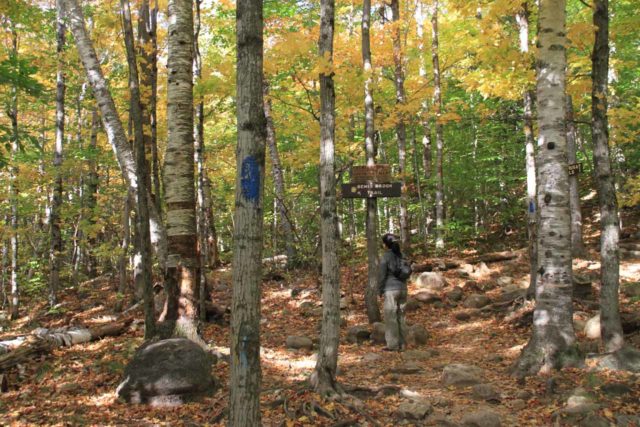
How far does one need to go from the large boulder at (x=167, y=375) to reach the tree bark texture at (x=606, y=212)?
5541mm

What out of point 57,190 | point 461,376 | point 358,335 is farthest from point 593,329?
point 57,190

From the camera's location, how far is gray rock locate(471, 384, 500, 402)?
5.30 metres

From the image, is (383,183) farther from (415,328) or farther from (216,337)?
(216,337)

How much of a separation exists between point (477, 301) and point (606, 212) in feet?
16.5

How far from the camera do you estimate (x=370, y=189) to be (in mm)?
8336

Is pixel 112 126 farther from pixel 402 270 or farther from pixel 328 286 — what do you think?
pixel 402 270

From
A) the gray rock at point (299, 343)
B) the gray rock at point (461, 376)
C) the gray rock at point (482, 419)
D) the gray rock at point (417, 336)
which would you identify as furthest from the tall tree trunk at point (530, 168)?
the gray rock at point (482, 419)

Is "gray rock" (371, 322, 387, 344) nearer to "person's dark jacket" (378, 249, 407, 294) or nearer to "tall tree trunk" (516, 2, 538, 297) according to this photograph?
"person's dark jacket" (378, 249, 407, 294)

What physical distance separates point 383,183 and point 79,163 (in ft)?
30.4

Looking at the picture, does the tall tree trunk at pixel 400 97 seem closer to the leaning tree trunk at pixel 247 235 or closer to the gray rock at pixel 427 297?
the gray rock at pixel 427 297

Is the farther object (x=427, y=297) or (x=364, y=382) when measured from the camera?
(x=427, y=297)

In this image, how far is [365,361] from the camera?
7273 millimetres

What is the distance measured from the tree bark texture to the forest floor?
2.23ft

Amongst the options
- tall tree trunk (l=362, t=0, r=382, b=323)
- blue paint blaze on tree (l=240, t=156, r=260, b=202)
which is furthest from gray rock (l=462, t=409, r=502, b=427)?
tall tree trunk (l=362, t=0, r=382, b=323)
